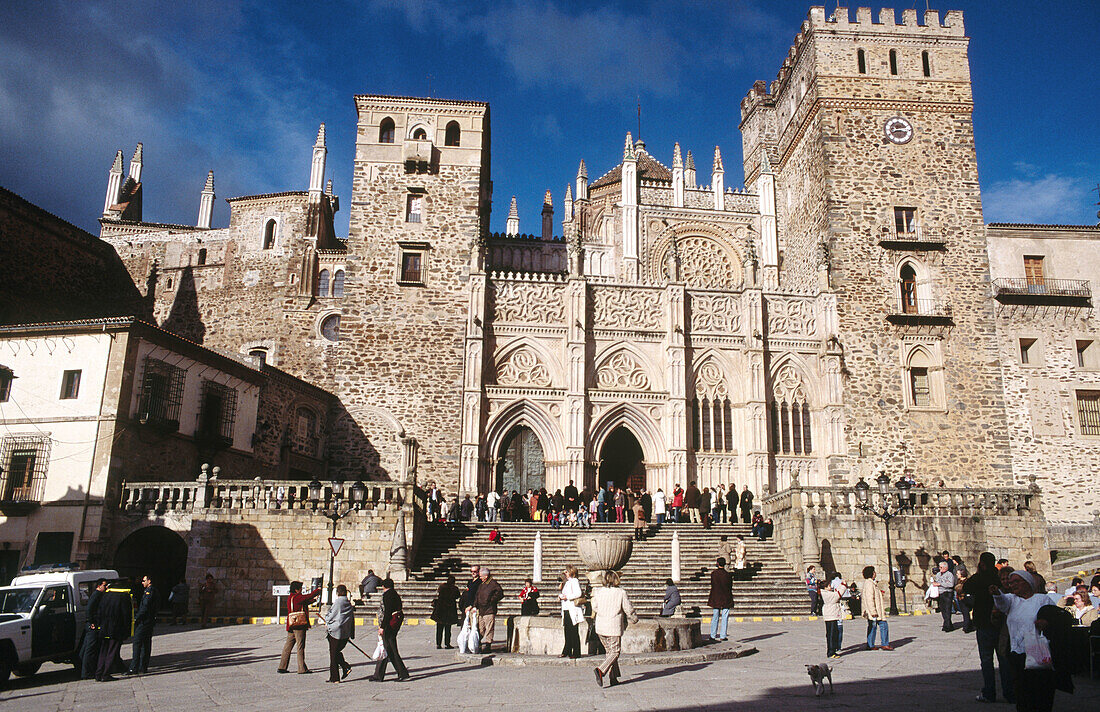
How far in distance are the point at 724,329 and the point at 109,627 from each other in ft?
81.3

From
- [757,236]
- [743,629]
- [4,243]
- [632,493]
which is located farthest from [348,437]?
[757,236]

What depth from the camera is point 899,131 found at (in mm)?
34969

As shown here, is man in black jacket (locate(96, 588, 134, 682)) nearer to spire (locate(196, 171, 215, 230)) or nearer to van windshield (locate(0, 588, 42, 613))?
van windshield (locate(0, 588, 42, 613))

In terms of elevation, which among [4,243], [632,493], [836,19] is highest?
[836,19]

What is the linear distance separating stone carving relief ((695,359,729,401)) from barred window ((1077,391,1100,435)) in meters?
14.7

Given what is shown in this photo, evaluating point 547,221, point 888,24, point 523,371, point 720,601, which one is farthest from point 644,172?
point 720,601

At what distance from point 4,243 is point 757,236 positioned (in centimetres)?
3255

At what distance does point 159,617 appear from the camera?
894 inches

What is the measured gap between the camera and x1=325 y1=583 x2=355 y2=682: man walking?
12.0 metres

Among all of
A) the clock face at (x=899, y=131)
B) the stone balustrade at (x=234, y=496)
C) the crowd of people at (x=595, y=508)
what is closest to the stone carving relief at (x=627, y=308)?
the crowd of people at (x=595, y=508)

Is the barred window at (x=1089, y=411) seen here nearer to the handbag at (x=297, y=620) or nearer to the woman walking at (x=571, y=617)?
the woman walking at (x=571, y=617)

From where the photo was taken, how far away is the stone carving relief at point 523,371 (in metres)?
31.6

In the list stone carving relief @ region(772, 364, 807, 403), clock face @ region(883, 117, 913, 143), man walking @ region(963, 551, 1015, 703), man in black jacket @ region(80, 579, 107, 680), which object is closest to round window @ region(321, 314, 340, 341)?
stone carving relief @ region(772, 364, 807, 403)

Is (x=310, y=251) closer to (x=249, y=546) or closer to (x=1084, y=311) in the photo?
(x=249, y=546)
